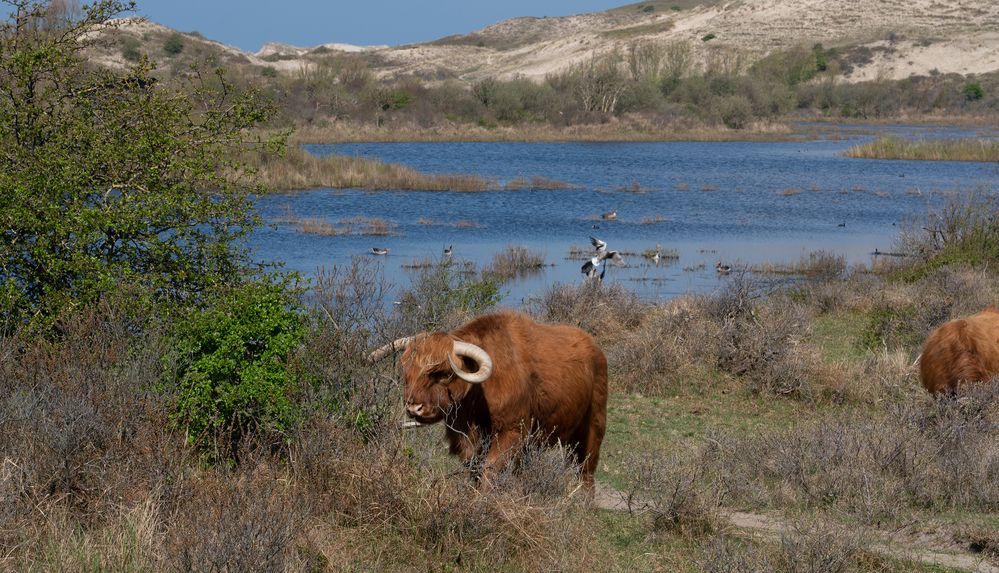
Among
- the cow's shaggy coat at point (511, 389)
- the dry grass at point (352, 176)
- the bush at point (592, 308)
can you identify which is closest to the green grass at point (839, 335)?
the bush at point (592, 308)

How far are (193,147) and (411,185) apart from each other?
3224cm

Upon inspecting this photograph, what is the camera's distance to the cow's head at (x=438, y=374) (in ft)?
25.5

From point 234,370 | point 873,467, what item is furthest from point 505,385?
→ point 873,467

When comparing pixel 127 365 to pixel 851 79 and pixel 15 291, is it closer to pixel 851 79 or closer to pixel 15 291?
pixel 15 291

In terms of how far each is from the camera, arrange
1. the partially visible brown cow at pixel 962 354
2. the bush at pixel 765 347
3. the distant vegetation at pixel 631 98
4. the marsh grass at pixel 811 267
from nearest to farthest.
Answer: the partially visible brown cow at pixel 962 354
the bush at pixel 765 347
the marsh grass at pixel 811 267
the distant vegetation at pixel 631 98

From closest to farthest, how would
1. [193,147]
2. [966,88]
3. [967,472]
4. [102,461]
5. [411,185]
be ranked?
[102,461] → [967,472] → [193,147] → [411,185] → [966,88]

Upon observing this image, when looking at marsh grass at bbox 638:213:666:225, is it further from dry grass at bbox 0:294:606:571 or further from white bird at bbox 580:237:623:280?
dry grass at bbox 0:294:606:571

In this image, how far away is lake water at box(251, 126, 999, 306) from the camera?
29.1 m

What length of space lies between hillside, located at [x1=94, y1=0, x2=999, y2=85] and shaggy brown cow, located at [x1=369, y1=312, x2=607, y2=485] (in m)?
101

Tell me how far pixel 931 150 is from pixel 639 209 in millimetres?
23782

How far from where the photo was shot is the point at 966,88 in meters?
103

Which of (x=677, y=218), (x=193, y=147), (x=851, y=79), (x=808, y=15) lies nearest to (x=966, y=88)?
(x=851, y=79)

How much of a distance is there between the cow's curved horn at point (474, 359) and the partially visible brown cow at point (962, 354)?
5.99 meters

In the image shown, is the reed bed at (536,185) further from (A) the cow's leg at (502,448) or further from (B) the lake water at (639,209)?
(A) the cow's leg at (502,448)
